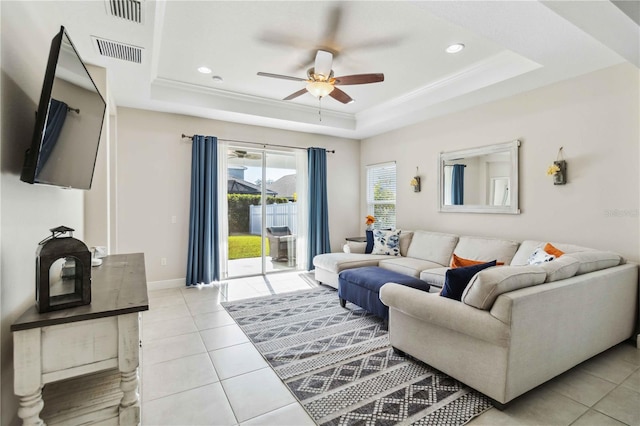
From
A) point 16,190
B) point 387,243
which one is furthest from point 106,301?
point 387,243

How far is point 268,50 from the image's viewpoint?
3232 millimetres

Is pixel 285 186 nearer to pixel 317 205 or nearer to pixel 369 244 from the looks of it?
pixel 317 205

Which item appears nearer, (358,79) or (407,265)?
(358,79)

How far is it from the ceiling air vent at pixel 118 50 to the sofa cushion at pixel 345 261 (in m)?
3.26

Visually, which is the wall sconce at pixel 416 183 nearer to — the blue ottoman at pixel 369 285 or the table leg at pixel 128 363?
the blue ottoman at pixel 369 285

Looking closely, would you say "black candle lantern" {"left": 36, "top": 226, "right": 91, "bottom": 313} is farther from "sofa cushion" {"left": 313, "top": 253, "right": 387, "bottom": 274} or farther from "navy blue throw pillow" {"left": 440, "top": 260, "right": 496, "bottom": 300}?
"sofa cushion" {"left": 313, "top": 253, "right": 387, "bottom": 274}

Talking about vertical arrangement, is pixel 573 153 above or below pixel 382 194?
above

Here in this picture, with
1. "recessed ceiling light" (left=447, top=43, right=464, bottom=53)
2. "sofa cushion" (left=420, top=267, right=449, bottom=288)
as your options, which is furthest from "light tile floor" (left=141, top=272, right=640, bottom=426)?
"recessed ceiling light" (left=447, top=43, right=464, bottom=53)

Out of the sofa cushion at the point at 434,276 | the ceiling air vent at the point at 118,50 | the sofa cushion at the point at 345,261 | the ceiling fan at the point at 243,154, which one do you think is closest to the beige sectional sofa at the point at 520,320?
the sofa cushion at the point at 434,276

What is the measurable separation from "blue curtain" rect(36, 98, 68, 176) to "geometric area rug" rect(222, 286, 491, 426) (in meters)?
1.99

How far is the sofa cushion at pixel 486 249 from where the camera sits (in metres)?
3.67

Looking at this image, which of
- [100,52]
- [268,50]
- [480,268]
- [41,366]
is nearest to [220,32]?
[268,50]

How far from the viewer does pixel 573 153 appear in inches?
132

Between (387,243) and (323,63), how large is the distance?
286 cm
